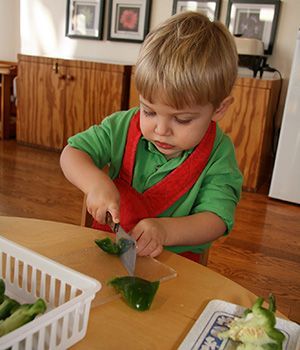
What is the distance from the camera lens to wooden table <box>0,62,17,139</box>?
323 cm

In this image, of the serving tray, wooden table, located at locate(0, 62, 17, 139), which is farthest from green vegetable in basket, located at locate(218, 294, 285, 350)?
wooden table, located at locate(0, 62, 17, 139)

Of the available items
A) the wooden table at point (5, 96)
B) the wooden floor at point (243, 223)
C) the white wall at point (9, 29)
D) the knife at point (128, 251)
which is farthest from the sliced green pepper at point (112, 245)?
the white wall at point (9, 29)

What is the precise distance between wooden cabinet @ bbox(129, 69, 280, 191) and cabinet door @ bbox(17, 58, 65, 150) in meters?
1.26

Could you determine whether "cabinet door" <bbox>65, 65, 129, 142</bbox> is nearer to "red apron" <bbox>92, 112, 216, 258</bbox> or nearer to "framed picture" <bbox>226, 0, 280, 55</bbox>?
"framed picture" <bbox>226, 0, 280, 55</bbox>

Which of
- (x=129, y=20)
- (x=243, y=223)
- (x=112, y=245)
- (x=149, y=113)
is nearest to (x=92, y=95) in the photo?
(x=129, y=20)

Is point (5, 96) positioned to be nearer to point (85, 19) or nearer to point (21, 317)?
point (85, 19)

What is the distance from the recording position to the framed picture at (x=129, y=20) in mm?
3070

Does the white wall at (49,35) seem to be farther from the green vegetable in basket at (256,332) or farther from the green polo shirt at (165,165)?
the green vegetable in basket at (256,332)

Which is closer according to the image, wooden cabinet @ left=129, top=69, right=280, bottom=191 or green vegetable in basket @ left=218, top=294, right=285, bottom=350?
green vegetable in basket @ left=218, top=294, right=285, bottom=350

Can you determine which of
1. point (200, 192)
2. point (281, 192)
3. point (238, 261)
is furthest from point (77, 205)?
point (200, 192)

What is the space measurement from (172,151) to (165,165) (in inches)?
2.1

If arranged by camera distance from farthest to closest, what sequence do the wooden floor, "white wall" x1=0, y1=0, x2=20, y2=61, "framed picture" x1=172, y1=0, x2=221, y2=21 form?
"white wall" x1=0, y1=0, x2=20, y2=61
"framed picture" x1=172, y1=0, x2=221, y2=21
the wooden floor

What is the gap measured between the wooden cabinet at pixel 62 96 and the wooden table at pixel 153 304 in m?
2.30

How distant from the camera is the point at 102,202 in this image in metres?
0.64
